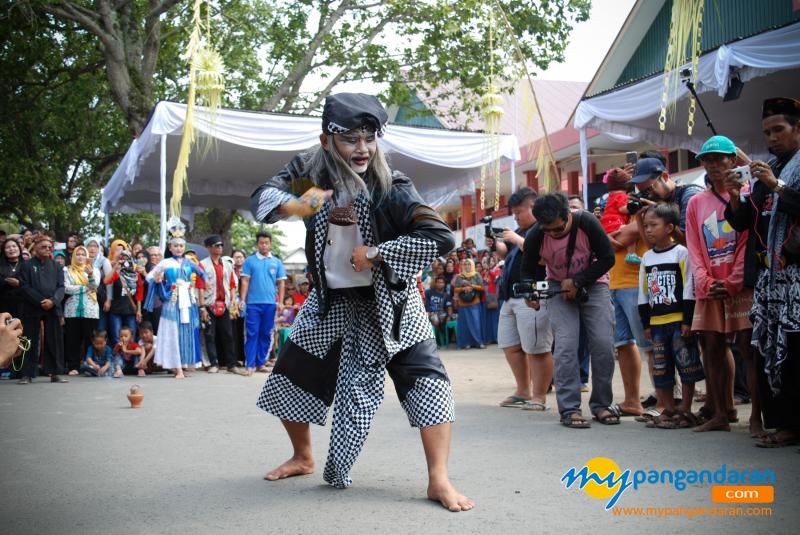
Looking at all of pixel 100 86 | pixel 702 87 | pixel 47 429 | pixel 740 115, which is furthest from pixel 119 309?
pixel 100 86

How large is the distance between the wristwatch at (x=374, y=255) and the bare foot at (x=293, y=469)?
1.28 meters

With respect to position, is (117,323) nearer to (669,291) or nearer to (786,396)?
(669,291)

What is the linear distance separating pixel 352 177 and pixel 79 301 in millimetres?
8752

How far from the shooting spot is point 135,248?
13.6m

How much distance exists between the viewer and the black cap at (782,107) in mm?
4719

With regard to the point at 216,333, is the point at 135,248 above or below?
above

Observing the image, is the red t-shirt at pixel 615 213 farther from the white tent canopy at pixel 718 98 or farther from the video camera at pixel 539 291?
the white tent canopy at pixel 718 98

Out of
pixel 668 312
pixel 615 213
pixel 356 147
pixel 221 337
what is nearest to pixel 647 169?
pixel 615 213

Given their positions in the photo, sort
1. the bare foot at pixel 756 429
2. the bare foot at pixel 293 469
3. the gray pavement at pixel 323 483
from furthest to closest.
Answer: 1. the bare foot at pixel 756 429
2. the bare foot at pixel 293 469
3. the gray pavement at pixel 323 483

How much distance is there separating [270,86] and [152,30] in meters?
4.67

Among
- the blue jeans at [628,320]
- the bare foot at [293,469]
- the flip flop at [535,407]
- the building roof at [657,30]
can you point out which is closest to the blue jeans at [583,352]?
the blue jeans at [628,320]

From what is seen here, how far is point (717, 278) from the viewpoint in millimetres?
5359

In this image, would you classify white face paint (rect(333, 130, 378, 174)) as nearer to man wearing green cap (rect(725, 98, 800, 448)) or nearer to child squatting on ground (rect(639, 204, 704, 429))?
man wearing green cap (rect(725, 98, 800, 448))

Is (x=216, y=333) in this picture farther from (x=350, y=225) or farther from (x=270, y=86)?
(x=270, y=86)
